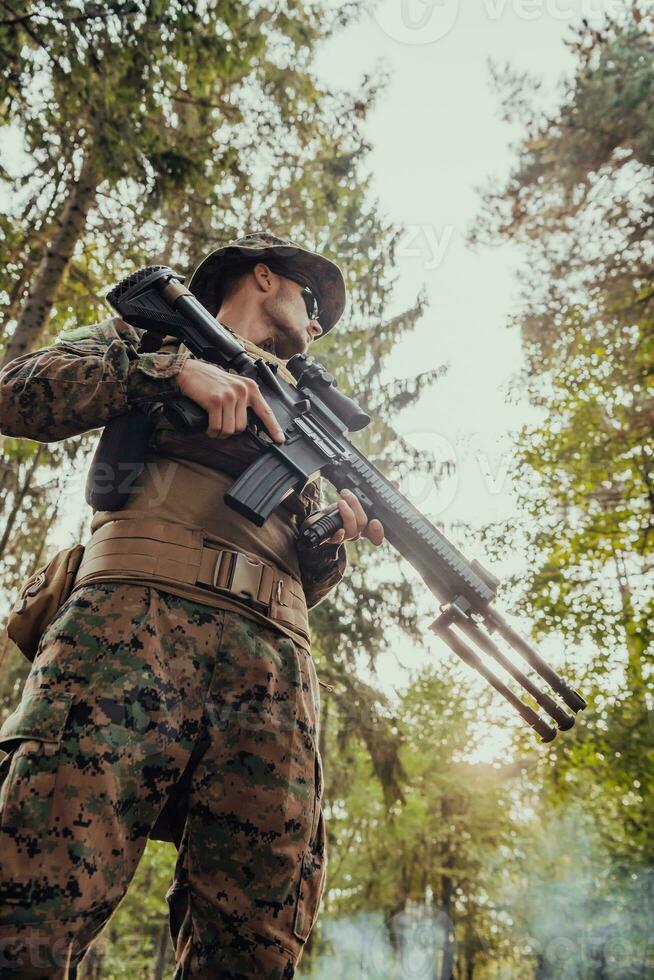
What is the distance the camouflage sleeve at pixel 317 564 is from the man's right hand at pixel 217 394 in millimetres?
556

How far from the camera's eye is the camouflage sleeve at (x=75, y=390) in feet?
6.73

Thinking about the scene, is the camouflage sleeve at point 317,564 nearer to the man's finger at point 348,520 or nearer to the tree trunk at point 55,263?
the man's finger at point 348,520

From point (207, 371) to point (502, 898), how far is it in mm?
27595

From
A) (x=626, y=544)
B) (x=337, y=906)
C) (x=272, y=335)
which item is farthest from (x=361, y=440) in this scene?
(x=337, y=906)

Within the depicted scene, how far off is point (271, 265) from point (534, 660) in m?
1.99

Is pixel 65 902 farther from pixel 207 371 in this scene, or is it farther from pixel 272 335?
pixel 272 335

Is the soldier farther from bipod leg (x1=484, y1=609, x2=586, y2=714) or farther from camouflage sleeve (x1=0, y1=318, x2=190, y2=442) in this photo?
bipod leg (x1=484, y1=609, x2=586, y2=714)

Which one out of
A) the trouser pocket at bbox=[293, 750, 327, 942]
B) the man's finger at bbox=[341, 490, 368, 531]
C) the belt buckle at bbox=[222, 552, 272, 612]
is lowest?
the trouser pocket at bbox=[293, 750, 327, 942]

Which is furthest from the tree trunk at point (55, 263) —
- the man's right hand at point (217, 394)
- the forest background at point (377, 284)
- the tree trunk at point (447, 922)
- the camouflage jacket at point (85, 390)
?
the tree trunk at point (447, 922)

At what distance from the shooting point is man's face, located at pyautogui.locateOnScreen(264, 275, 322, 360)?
2.88 metres

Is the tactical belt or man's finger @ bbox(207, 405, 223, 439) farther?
man's finger @ bbox(207, 405, 223, 439)

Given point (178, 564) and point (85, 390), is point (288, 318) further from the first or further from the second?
point (178, 564)

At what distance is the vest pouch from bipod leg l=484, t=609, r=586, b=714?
167cm

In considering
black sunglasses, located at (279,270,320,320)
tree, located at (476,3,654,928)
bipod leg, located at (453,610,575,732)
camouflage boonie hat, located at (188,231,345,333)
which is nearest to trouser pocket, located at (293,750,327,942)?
bipod leg, located at (453,610,575,732)
